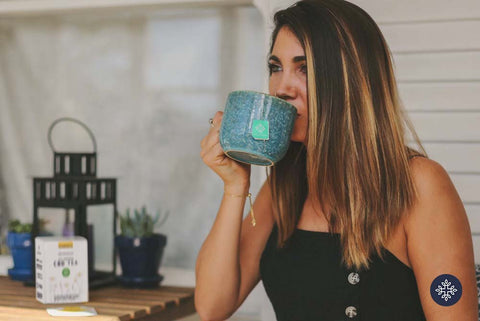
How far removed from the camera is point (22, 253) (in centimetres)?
223

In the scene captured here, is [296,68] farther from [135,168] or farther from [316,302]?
[135,168]

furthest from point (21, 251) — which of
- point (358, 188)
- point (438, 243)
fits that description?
point (438, 243)

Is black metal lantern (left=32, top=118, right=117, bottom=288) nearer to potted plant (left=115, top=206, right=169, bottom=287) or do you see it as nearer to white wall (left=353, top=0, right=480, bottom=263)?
potted plant (left=115, top=206, right=169, bottom=287)

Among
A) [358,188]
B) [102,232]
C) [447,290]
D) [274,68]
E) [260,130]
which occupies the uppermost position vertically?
[274,68]

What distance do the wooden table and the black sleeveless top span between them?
1.26 feet

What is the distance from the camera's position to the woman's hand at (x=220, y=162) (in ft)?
4.89

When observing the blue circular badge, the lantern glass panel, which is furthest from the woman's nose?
the lantern glass panel

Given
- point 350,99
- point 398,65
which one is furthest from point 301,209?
point 398,65

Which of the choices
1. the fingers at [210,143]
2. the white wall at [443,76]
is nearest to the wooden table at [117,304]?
the fingers at [210,143]

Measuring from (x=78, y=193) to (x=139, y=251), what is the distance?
26 centimetres

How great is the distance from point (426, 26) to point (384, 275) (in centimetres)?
89

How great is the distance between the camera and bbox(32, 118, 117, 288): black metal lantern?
6.88 ft

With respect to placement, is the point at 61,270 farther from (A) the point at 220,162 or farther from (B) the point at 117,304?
(A) the point at 220,162

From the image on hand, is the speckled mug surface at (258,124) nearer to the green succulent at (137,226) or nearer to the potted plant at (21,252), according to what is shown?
the green succulent at (137,226)
